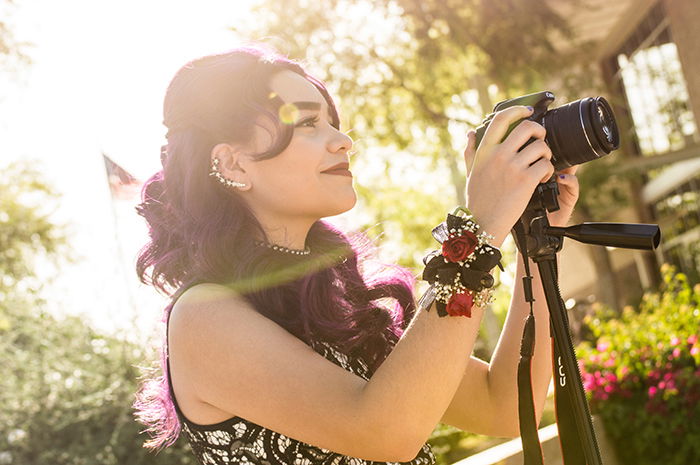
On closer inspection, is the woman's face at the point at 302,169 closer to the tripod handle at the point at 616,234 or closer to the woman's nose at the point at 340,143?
the woman's nose at the point at 340,143

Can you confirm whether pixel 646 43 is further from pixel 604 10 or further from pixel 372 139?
pixel 372 139

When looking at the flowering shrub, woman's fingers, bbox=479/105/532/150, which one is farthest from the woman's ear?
the flowering shrub

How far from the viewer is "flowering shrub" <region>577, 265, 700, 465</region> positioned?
585 cm

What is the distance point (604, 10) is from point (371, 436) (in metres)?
21.4

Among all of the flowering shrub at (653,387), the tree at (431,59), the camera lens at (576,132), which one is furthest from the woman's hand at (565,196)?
the tree at (431,59)

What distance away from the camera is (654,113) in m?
23.2

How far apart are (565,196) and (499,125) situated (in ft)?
1.35

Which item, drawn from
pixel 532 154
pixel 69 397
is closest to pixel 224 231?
pixel 532 154

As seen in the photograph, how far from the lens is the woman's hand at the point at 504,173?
1684mm

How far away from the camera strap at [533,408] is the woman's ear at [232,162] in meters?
0.66

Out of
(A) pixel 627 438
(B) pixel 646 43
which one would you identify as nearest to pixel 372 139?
(B) pixel 646 43

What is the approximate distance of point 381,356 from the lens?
2.24 m

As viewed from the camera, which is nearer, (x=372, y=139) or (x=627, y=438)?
(x=627, y=438)

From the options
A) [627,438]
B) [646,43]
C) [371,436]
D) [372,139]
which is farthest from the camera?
[646,43]
